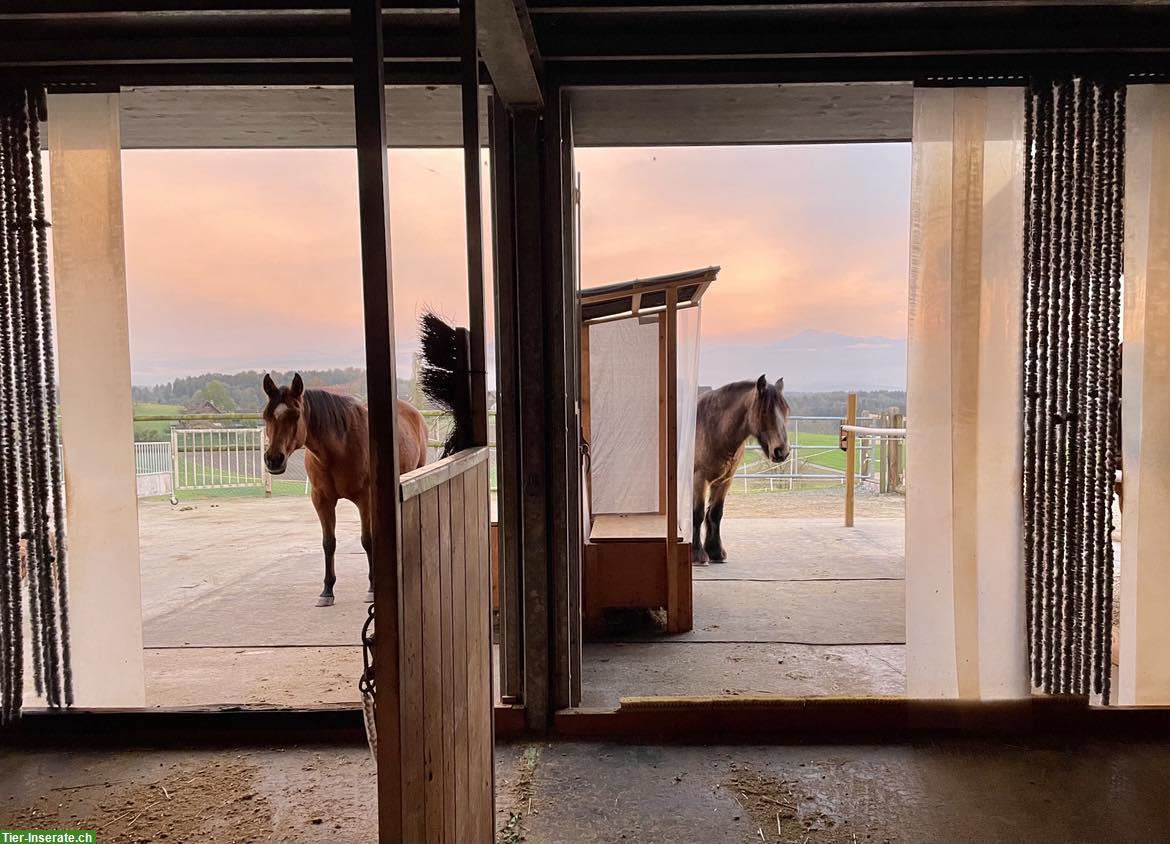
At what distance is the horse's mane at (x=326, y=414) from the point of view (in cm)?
387

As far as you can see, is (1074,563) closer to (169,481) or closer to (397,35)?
(397,35)

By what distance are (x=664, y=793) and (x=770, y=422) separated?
319 centimetres

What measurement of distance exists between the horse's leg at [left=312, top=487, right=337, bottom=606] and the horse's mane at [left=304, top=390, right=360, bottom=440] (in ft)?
1.51

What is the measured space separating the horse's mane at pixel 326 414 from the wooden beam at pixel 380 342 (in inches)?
127

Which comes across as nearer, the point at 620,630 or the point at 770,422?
the point at 620,630

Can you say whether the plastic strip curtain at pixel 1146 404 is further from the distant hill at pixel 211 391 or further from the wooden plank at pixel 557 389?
the distant hill at pixel 211 391

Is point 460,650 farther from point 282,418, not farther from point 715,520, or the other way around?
point 715,520

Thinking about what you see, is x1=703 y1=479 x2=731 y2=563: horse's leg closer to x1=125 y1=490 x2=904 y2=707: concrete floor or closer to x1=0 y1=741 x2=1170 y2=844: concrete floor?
x1=125 y1=490 x2=904 y2=707: concrete floor

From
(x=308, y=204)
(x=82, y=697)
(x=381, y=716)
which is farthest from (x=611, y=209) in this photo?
(x=381, y=716)

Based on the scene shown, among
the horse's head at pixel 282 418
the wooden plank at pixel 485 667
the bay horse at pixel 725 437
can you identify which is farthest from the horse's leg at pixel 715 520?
the wooden plank at pixel 485 667

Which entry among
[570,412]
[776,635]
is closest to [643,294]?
[570,412]

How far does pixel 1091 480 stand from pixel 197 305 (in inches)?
271

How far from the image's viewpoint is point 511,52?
178cm

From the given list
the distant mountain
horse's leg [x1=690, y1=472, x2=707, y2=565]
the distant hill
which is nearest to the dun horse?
horse's leg [x1=690, y1=472, x2=707, y2=565]
